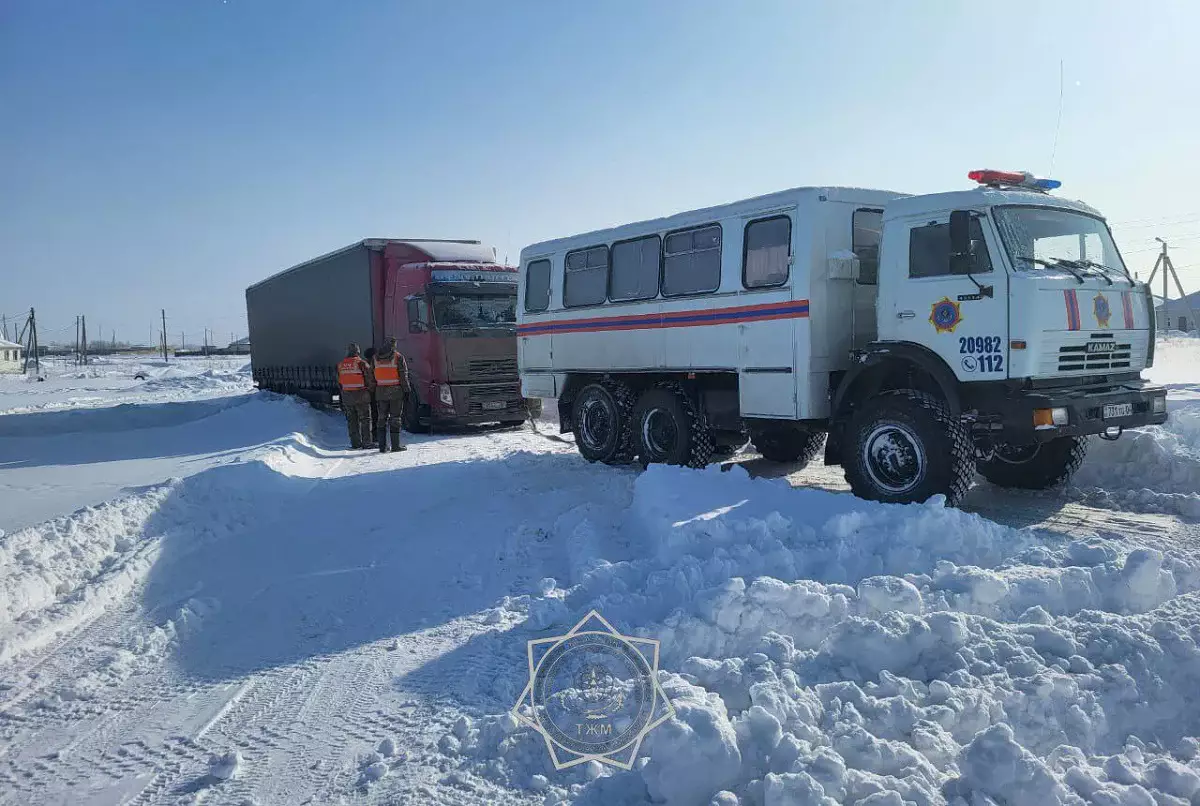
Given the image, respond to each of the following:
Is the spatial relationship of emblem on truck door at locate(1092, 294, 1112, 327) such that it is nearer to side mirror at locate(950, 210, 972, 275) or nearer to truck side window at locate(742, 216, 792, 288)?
side mirror at locate(950, 210, 972, 275)

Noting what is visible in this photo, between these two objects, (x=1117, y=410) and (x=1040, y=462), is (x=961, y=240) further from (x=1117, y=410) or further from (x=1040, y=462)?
(x=1040, y=462)

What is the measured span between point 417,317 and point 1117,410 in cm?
1093

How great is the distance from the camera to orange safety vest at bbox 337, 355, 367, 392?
41.7 ft

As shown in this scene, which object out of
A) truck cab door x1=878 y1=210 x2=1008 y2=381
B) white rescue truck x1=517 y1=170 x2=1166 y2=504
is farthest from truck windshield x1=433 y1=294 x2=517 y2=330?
truck cab door x1=878 y1=210 x2=1008 y2=381

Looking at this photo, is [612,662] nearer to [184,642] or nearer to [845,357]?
[184,642]

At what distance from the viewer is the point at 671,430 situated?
379 inches

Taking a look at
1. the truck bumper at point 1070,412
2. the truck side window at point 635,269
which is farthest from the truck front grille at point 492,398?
the truck bumper at point 1070,412

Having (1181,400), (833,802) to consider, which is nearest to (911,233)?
(833,802)

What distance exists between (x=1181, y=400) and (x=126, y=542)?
1540 cm

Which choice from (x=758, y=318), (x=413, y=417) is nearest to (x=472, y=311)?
(x=413, y=417)

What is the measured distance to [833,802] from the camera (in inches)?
106

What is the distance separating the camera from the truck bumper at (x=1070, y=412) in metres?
6.49

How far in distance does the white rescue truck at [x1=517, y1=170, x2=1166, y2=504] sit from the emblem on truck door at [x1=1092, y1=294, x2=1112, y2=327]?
17 millimetres

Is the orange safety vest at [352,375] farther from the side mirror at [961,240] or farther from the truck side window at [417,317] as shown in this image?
the side mirror at [961,240]
